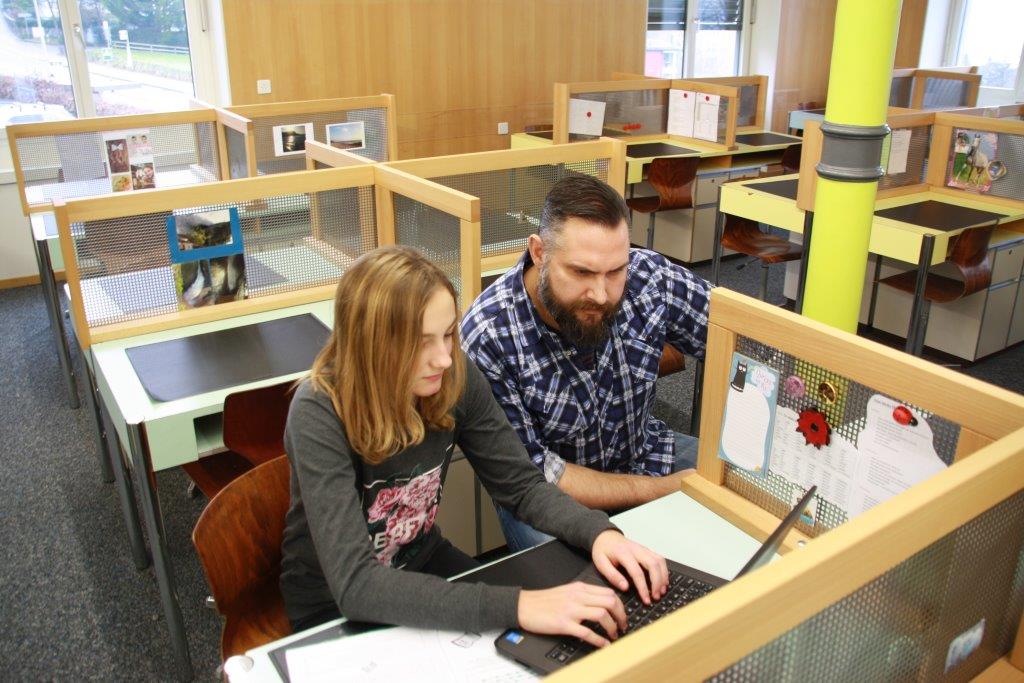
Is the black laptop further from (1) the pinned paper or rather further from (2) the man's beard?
(1) the pinned paper

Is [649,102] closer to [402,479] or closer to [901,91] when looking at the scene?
[901,91]

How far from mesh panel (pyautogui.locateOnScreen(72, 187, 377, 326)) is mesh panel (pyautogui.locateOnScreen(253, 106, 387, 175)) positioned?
1.69 m

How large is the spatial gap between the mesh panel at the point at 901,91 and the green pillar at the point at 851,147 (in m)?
5.40

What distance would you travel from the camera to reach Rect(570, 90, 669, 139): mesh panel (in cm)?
532

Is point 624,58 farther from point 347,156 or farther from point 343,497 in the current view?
point 343,497

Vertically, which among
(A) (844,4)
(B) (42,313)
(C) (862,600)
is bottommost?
(B) (42,313)

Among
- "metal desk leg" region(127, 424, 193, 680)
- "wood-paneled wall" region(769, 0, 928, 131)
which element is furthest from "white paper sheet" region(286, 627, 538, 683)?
"wood-paneled wall" region(769, 0, 928, 131)

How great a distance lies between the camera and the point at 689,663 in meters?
0.69

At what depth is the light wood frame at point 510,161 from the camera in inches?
106

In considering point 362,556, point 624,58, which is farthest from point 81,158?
point 624,58

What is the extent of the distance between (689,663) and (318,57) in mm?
5403

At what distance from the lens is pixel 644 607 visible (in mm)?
1208

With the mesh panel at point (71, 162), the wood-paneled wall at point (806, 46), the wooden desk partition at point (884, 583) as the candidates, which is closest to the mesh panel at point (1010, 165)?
the wooden desk partition at point (884, 583)

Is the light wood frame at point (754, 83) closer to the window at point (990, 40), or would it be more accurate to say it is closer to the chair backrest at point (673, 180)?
the chair backrest at point (673, 180)
